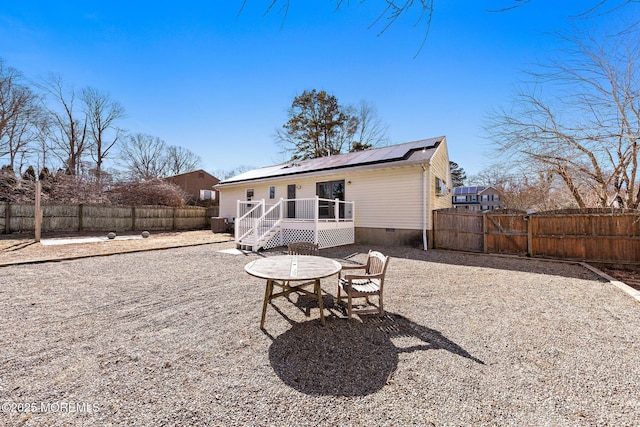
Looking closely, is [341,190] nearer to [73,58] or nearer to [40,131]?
[73,58]

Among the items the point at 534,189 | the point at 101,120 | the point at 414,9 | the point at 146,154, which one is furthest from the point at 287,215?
the point at 146,154

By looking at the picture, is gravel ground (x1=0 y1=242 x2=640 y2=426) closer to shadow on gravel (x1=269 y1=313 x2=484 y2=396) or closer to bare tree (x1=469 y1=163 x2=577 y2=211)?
shadow on gravel (x1=269 y1=313 x2=484 y2=396)

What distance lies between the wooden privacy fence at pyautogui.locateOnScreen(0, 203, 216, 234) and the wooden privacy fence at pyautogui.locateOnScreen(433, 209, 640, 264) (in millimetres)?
16358

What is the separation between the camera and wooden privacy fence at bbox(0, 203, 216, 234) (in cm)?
1238

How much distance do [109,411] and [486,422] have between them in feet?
8.59

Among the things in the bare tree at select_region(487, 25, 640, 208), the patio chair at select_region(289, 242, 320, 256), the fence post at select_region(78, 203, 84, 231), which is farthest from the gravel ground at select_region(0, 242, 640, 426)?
the fence post at select_region(78, 203, 84, 231)

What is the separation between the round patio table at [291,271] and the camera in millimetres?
2958

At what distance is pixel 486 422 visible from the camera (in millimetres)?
1712

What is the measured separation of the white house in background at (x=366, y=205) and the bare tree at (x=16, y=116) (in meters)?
19.2

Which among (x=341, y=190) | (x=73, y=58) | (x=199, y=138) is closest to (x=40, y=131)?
(x=199, y=138)

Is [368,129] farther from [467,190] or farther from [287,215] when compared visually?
[467,190]

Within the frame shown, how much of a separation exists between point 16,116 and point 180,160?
16.8 meters

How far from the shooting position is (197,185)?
2688 centimetres

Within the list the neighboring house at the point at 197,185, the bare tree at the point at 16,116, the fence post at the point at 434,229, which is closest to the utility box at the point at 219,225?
the neighboring house at the point at 197,185
